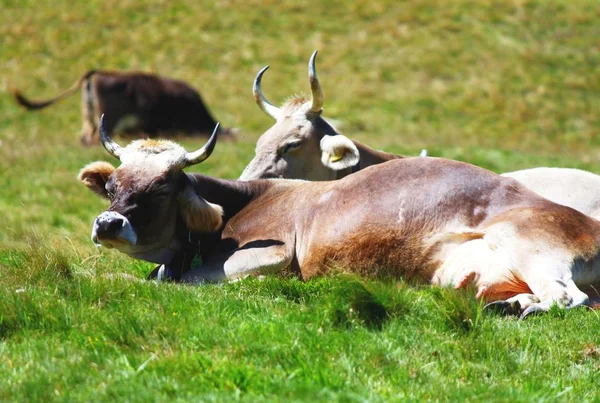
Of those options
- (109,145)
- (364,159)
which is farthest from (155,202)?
(364,159)

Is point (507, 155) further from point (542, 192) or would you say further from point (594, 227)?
point (594, 227)

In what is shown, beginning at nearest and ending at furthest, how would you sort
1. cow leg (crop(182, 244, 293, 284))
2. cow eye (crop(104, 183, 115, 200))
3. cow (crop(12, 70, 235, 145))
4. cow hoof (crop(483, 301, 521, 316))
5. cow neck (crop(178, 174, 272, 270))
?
cow hoof (crop(483, 301, 521, 316))
cow leg (crop(182, 244, 293, 284))
cow eye (crop(104, 183, 115, 200))
cow neck (crop(178, 174, 272, 270))
cow (crop(12, 70, 235, 145))

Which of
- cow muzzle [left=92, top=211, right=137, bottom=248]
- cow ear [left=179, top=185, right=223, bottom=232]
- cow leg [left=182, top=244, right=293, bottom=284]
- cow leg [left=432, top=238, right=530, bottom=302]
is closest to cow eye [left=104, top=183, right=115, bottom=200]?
cow muzzle [left=92, top=211, right=137, bottom=248]

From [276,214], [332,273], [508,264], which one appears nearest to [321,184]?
[276,214]

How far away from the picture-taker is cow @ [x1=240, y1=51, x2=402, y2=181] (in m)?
11.8

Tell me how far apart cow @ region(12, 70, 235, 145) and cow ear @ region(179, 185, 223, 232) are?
18.4 m

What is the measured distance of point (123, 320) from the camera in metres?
6.50

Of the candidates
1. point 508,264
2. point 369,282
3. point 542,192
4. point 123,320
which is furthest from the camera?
point 542,192

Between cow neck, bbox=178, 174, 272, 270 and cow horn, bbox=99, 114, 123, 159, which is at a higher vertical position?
cow horn, bbox=99, 114, 123, 159

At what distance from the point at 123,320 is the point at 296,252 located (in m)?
2.88

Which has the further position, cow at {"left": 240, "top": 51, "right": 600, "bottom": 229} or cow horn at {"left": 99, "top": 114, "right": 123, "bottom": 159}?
cow at {"left": 240, "top": 51, "right": 600, "bottom": 229}

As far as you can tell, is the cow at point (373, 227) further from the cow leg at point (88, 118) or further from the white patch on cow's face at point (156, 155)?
the cow leg at point (88, 118)

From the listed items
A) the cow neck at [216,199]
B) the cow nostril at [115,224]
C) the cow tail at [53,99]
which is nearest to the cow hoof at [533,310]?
the cow neck at [216,199]

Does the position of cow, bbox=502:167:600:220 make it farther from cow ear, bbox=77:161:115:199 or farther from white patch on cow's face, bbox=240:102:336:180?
cow ear, bbox=77:161:115:199
